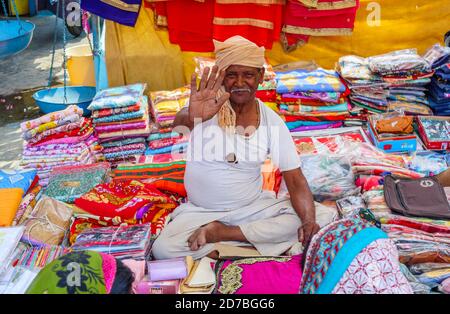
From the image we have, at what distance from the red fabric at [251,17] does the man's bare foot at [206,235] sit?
1.82m

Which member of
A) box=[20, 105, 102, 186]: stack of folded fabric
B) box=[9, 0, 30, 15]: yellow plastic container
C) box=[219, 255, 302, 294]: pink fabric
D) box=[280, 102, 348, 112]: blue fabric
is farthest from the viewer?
box=[9, 0, 30, 15]: yellow plastic container

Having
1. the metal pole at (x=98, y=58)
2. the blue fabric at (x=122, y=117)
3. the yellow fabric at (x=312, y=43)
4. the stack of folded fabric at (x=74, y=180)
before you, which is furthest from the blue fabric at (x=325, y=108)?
the metal pole at (x=98, y=58)

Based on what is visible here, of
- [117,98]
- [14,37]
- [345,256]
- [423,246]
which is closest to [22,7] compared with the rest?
[14,37]

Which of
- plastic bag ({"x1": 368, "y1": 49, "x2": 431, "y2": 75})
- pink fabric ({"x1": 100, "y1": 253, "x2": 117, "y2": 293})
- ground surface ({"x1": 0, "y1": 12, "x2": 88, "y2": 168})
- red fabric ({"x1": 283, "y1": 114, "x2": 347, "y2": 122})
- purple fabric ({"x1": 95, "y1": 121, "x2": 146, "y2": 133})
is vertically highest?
plastic bag ({"x1": 368, "y1": 49, "x2": 431, "y2": 75})

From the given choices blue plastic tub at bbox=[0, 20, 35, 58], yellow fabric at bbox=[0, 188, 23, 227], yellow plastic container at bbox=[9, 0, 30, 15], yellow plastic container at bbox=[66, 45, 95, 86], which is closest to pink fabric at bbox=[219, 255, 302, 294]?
yellow fabric at bbox=[0, 188, 23, 227]

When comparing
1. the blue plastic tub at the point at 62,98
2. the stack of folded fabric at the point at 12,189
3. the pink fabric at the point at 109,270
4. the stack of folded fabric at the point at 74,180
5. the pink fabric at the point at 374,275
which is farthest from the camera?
the blue plastic tub at the point at 62,98

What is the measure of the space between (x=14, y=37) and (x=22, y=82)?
770 mm

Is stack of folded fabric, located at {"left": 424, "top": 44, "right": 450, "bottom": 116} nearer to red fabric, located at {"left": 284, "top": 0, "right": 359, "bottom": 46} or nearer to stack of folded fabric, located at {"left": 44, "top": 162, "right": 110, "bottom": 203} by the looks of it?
red fabric, located at {"left": 284, "top": 0, "right": 359, "bottom": 46}

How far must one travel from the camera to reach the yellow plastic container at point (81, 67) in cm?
543

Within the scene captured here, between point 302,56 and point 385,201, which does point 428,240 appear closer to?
point 385,201

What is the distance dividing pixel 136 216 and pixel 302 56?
2.72 m

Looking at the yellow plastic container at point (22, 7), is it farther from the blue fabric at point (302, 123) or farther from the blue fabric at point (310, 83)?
the blue fabric at point (302, 123)

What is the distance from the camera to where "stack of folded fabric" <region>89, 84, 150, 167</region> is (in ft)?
13.8

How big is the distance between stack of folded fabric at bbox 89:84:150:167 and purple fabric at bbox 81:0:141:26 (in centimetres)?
62
